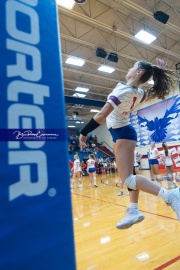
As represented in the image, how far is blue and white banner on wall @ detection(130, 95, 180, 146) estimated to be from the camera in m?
12.8

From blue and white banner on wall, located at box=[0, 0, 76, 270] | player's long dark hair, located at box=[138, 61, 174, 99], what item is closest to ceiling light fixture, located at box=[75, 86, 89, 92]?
player's long dark hair, located at box=[138, 61, 174, 99]

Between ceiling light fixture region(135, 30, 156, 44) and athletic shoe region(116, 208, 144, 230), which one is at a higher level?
ceiling light fixture region(135, 30, 156, 44)

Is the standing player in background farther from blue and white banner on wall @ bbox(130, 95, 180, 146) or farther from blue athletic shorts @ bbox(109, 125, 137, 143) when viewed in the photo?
blue and white banner on wall @ bbox(130, 95, 180, 146)

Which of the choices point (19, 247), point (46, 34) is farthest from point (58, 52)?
point (19, 247)

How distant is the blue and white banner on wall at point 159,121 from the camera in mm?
12828

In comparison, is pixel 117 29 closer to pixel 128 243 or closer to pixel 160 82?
pixel 160 82

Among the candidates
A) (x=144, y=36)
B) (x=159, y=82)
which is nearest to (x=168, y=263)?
(x=159, y=82)

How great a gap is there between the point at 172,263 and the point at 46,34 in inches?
78.7

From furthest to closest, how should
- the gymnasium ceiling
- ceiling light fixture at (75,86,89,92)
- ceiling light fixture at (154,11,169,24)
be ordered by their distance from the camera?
1. ceiling light fixture at (75,86,89,92)
2. the gymnasium ceiling
3. ceiling light fixture at (154,11,169,24)

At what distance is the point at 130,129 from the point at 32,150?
136cm

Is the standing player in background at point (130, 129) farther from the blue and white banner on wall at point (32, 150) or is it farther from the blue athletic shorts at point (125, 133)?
the blue and white banner on wall at point (32, 150)

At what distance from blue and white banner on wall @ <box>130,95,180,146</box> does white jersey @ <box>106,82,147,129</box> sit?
11391 mm

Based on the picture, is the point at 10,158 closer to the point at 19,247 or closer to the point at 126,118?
the point at 19,247

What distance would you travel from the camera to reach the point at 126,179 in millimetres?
1995
